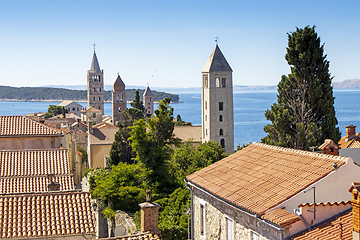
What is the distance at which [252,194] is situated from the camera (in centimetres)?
1070

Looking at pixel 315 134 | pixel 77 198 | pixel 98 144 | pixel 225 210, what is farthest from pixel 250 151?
pixel 98 144

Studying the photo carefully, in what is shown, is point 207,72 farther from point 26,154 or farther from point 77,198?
point 77,198

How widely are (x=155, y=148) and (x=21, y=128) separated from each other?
836cm

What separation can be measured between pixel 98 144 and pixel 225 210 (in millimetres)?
50250

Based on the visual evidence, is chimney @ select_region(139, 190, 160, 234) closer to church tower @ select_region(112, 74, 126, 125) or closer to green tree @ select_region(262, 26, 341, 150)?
green tree @ select_region(262, 26, 341, 150)

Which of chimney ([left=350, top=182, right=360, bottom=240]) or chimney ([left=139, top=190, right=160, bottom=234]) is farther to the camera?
chimney ([left=139, top=190, right=160, bottom=234])

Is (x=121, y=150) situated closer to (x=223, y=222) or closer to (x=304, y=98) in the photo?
(x=304, y=98)

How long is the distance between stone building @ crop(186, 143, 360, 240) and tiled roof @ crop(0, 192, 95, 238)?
3.45 metres

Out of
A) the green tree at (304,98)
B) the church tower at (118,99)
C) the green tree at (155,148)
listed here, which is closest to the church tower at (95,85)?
the church tower at (118,99)

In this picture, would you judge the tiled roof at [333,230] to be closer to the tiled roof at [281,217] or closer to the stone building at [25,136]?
the tiled roof at [281,217]

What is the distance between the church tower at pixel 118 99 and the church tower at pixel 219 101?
2019 inches

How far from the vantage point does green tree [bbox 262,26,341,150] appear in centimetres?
2370

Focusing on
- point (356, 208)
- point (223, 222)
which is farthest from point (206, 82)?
point (356, 208)

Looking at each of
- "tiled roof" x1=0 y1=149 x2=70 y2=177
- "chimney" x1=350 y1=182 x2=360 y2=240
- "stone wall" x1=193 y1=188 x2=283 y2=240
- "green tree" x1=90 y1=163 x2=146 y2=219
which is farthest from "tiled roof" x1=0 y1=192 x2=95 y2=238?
"green tree" x1=90 y1=163 x2=146 y2=219
